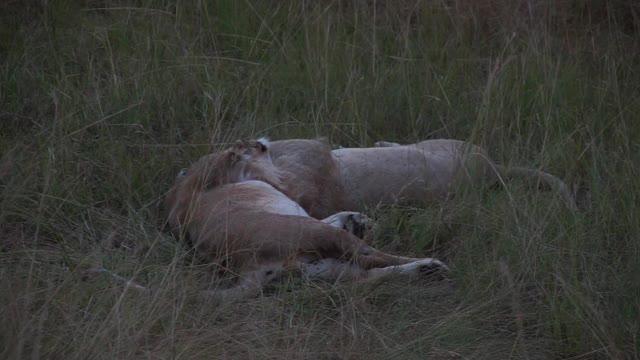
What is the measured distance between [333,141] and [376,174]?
0.61 metres

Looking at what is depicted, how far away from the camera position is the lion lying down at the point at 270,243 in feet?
12.7

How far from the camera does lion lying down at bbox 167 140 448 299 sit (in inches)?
153

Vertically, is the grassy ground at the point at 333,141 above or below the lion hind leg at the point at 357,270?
above

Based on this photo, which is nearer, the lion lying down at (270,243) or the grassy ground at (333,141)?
the grassy ground at (333,141)

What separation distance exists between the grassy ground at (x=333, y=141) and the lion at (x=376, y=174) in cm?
18

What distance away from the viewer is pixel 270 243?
3920 millimetres

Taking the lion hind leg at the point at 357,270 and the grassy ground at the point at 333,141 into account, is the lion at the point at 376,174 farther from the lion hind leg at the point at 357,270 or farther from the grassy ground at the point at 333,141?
the lion hind leg at the point at 357,270

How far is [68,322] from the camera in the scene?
309 centimetres

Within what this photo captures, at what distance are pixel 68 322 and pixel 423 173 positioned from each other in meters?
2.28

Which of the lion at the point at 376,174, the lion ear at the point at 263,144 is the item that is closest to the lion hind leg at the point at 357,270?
the lion at the point at 376,174

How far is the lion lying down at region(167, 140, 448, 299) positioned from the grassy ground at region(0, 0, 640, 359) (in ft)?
0.33

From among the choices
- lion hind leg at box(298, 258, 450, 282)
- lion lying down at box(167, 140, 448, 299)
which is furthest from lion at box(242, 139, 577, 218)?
lion hind leg at box(298, 258, 450, 282)


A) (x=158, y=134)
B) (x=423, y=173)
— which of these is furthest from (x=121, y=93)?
(x=423, y=173)

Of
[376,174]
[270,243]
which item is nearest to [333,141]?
[376,174]
